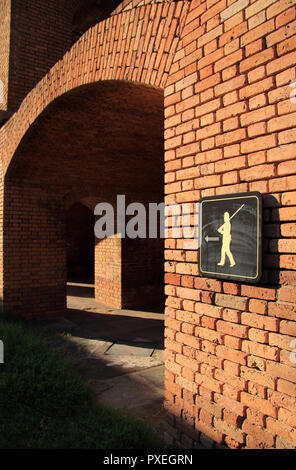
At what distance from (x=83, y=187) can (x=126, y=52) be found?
419cm

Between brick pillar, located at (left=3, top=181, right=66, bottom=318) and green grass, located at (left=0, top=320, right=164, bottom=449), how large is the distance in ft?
8.38

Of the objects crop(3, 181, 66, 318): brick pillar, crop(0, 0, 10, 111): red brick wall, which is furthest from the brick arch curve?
crop(0, 0, 10, 111): red brick wall

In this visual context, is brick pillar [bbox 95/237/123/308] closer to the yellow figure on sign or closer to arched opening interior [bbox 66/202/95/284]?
arched opening interior [bbox 66/202/95/284]

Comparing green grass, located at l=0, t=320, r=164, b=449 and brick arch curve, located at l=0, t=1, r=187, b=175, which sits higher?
brick arch curve, located at l=0, t=1, r=187, b=175

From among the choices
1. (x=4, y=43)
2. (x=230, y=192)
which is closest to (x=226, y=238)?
(x=230, y=192)

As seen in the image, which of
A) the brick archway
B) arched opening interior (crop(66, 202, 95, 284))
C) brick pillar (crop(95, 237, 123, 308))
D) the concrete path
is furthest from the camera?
arched opening interior (crop(66, 202, 95, 284))

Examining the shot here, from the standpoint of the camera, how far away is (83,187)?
276 inches

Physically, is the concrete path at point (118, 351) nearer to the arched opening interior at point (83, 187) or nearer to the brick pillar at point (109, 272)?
the brick pillar at point (109, 272)

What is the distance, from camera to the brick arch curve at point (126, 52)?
102 inches

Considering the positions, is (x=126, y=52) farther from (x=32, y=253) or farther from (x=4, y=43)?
(x=4, y=43)

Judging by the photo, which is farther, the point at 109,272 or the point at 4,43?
the point at 109,272

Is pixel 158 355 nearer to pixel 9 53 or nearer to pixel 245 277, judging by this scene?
pixel 245 277

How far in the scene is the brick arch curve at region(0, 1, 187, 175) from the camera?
258 cm

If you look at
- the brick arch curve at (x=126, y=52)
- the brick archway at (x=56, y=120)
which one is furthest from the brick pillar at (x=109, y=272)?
the brick arch curve at (x=126, y=52)
